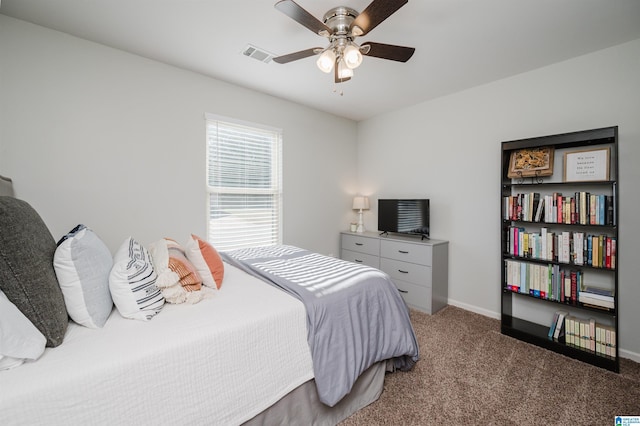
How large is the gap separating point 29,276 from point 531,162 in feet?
11.5

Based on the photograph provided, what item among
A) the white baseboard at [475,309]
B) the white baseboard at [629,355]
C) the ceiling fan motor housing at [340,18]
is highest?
the ceiling fan motor housing at [340,18]

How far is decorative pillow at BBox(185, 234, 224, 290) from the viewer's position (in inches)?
66.5

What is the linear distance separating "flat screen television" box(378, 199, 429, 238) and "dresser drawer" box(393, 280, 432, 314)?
2.16 ft

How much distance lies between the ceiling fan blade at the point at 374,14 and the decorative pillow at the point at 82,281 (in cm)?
187

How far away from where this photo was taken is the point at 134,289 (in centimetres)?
126

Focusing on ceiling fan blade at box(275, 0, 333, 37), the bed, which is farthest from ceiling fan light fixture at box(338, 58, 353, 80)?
the bed

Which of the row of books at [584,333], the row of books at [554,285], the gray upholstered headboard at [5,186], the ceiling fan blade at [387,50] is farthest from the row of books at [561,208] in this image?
the gray upholstered headboard at [5,186]

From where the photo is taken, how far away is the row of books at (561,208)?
213 centimetres

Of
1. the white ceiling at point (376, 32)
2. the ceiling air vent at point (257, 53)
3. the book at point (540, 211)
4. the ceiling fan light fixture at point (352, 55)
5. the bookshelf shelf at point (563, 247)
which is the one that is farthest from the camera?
the book at point (540, 211)

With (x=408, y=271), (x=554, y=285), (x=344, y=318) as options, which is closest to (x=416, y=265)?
(x=408, y=271)

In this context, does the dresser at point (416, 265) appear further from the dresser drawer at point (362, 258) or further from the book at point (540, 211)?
the book at point (540, 211)

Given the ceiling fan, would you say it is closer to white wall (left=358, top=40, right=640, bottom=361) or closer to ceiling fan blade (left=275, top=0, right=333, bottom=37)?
ceiling fan blade (left=275, top=0, right=333, bottom=37)

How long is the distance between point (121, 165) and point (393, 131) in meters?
3.30

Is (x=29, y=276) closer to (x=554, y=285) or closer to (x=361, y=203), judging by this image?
(x=554, y=285)
